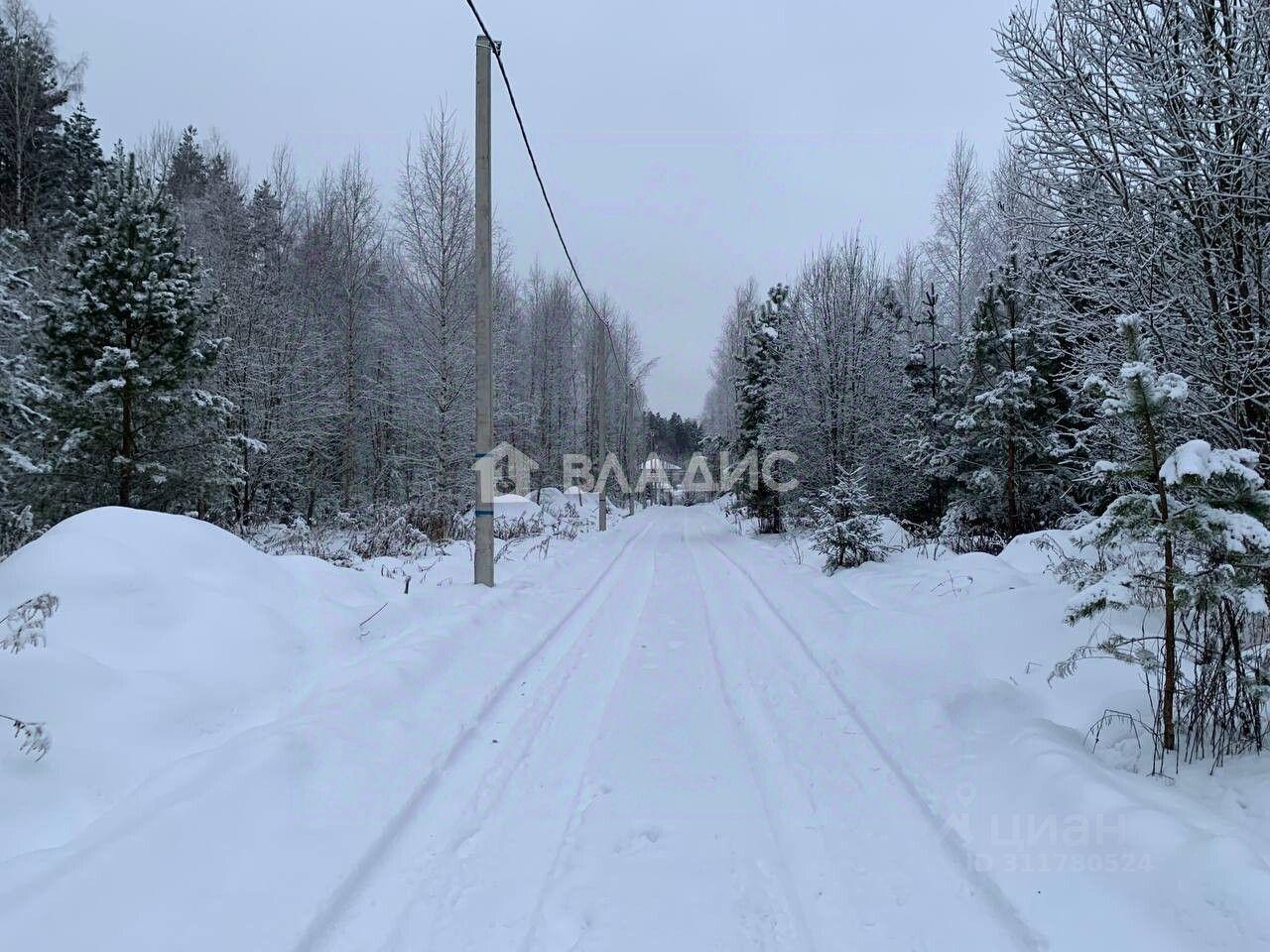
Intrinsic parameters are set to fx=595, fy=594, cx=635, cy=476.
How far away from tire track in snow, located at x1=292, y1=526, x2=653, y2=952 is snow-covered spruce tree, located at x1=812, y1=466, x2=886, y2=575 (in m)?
6.30

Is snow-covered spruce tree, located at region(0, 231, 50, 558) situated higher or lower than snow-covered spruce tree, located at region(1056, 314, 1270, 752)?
higher

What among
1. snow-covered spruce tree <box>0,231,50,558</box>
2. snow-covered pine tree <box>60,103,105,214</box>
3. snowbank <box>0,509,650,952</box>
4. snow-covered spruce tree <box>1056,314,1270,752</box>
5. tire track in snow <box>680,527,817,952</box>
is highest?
snow-covered pine tree <box>60,103,105,214</box>

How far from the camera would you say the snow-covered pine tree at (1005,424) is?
13.1 m

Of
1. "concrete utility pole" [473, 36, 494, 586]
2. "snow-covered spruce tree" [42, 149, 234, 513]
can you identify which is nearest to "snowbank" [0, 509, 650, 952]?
"concrete utility pole" [473, 36, 494, 586]

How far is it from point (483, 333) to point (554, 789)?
6671mm

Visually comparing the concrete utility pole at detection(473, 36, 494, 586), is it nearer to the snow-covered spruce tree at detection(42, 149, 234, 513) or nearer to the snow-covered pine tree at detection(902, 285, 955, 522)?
the snow-covered spruce tree at detection(42, 149, 234, 513)

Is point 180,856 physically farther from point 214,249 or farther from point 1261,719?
point 214,249

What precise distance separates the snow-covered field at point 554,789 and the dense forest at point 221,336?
5450 mm

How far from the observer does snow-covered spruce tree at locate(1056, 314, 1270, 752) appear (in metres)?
2.81

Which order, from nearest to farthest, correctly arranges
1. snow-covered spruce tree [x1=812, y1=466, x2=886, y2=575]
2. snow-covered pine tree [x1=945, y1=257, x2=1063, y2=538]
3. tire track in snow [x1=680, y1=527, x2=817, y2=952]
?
tire track in snow [x1=680, y1=527, x2=817, y2=952]
snow-covered spruce tree [x1=812, y1=466, x2=886, y2=575]
snow-covered pine tree [x1=945, y1=257, x2=1063, y2=538]

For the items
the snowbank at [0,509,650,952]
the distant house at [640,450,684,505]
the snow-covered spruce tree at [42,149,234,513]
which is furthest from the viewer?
the distant house at [640,450,684,505]

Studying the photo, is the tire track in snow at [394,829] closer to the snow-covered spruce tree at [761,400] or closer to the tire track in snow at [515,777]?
the tire track in snow at [515,777]

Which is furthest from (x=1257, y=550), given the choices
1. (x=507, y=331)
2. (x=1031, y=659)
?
(x=507, y=331)

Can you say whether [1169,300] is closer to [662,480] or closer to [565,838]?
[565,838]
